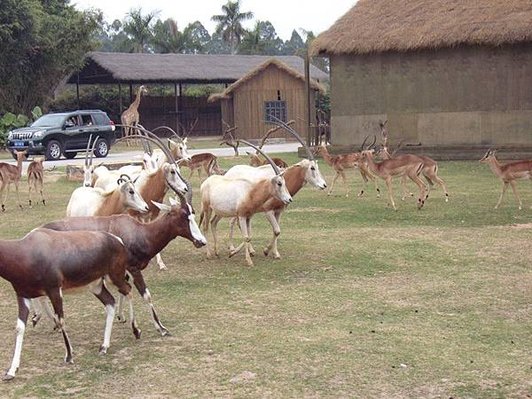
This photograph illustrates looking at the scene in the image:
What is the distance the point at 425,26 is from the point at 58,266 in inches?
876

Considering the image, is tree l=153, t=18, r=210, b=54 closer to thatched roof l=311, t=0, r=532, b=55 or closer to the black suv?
the black suv

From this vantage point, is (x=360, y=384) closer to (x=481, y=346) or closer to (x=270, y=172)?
(x=481, y=346)

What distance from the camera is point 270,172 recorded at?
40.2ft

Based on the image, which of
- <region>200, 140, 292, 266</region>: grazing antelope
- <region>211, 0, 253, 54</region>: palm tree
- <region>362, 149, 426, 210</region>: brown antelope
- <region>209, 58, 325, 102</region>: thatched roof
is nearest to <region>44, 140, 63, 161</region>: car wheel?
<region>209, 58, 325, 102</region>: thatched roof

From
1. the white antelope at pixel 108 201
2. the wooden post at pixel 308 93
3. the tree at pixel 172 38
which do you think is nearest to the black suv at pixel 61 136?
the wooden post at pixel 308 93

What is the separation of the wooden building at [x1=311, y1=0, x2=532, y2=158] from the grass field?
45.5ft

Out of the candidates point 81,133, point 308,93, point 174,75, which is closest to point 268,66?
point 174,75

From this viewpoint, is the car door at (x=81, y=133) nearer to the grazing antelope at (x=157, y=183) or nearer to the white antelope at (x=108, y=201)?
the grazing antelope at (x=157, y=183)

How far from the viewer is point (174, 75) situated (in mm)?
46375

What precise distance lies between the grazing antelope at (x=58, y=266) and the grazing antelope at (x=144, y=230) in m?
0.47

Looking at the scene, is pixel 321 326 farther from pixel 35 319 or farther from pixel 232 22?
pixel 232 22

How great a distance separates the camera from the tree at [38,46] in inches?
1527

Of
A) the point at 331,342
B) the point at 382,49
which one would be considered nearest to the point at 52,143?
the point at 382,49

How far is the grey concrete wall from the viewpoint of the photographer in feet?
86.1
